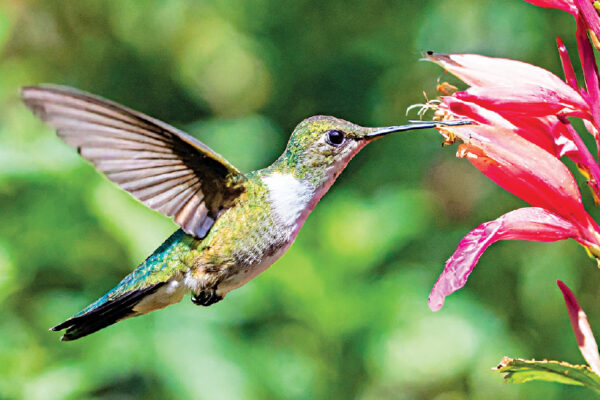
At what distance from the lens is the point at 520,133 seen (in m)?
1.26

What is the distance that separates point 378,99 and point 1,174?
1663mm

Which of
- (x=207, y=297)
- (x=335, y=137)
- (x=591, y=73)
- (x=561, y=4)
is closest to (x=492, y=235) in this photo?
(x=591, y=73)

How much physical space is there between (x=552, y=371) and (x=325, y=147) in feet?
2.21

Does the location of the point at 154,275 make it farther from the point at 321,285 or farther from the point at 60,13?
the point at 60,13

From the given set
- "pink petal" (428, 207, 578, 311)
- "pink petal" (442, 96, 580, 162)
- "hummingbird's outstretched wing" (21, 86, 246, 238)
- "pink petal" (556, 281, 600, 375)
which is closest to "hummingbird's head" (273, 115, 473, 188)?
"hummingbird's outstretched wing" (21, 86, 246, 238)

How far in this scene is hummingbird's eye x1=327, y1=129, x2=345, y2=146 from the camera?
158 cm

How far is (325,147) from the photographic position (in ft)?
5.27

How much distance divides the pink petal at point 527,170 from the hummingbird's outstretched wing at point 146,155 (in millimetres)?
562

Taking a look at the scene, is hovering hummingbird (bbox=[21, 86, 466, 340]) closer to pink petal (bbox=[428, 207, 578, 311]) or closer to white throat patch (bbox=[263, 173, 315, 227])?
white throat patch (bbox=[263, 173, 315, 227])

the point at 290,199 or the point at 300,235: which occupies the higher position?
the point at 290,199

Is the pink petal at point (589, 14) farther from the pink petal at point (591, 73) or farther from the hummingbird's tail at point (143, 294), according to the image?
the hummingbird's tail at point (143, 294)

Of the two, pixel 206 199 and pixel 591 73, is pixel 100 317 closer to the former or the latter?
pixel 206 199

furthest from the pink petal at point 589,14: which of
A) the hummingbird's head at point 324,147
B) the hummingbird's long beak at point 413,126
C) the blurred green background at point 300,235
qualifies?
the blurred green background at point 300,235

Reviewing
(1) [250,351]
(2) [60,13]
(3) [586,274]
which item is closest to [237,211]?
(1) [250,351]
